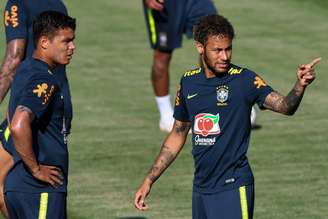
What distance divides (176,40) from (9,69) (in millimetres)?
5273

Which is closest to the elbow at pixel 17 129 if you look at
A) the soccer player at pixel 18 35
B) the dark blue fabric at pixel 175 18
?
the soccer player at pixel 18 35

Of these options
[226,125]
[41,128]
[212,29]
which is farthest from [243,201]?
[41,128]

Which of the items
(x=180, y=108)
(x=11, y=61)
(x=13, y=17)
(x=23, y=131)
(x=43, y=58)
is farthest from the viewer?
(x=13, y=17)

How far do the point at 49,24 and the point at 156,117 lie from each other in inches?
292

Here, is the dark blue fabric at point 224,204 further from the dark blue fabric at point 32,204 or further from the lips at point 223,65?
the dark blue fabric at point 32,204

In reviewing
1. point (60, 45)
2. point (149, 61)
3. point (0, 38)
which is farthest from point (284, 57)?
point (60, 45)

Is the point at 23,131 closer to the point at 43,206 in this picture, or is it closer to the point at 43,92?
the point at 43,92

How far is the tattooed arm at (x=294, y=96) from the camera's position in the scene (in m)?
9.17

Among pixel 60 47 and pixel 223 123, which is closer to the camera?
pixel 60 47

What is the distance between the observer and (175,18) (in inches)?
659

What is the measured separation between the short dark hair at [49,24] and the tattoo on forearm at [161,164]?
1.36 m

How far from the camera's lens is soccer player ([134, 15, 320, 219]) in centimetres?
965

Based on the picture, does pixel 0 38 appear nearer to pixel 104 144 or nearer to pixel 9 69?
pixel 104 144

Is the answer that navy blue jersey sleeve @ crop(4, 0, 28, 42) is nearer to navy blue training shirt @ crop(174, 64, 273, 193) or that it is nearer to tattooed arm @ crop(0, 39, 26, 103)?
tattooed arm @ crop(0, 39, 26, 103)
